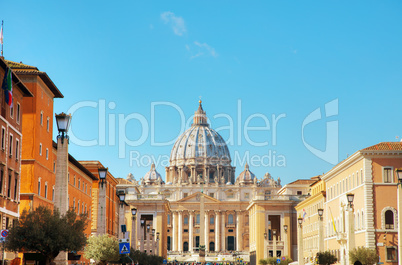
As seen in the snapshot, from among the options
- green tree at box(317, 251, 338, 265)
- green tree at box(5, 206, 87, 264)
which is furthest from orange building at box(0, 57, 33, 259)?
green tree at box(317, 251, 338, 265)

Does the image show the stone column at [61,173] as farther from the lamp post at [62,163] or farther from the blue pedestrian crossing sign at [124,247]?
the blue pedestrian crossing sign at [124,247]

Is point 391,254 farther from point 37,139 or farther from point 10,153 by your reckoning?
point 10,153

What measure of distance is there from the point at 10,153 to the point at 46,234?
33.2 feet

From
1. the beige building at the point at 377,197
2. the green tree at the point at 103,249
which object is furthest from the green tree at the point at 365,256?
the green tree at the point at 103,249

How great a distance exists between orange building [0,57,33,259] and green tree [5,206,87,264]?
246 inches

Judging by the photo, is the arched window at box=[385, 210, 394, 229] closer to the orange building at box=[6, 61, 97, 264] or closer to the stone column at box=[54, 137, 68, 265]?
the orange building at box=[6, 61, 97, 264]

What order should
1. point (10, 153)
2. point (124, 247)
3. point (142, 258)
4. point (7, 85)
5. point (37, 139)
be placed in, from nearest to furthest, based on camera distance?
point (124, 247) < point (7, 85) < point (10, 153) < point (37, 139) < point (142, 258)

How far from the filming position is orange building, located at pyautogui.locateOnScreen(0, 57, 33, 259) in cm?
3606

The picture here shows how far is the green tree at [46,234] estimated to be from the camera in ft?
94.7

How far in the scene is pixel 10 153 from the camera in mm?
37969

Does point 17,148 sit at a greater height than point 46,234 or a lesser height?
greater

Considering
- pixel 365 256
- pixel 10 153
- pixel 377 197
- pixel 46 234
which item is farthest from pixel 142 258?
pixel 46 234

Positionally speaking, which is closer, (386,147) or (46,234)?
(46,234)

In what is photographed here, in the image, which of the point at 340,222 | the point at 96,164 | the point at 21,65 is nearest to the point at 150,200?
the point at 96,164
